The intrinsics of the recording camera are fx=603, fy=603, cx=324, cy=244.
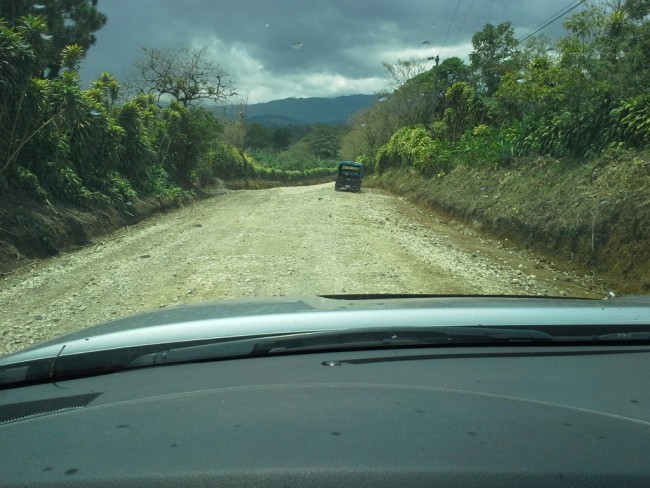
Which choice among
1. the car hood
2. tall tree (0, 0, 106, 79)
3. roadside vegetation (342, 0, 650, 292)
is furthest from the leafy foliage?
tall tree (0, 0, 106, 79)

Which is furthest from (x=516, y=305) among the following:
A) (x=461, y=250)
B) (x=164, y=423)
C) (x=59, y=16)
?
(x=59, y=16)

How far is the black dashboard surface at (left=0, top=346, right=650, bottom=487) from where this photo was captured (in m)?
1.72

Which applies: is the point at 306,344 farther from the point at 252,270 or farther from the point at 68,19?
the point at 68,19

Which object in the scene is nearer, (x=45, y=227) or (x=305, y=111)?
(x=45, y=227)

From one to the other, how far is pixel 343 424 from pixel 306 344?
3.47ft

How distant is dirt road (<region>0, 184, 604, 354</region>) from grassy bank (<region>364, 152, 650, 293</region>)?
48 centimetres

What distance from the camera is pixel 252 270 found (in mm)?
9953

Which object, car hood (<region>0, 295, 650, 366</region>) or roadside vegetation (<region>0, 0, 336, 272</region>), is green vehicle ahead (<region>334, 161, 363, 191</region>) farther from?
car hood (<region>0, 295, 650, 366</region>)

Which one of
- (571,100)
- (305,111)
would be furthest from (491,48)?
(305,111)

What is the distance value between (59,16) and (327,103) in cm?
9681

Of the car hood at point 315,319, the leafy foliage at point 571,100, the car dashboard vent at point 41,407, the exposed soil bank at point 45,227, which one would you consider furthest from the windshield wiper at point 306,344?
the leafy foliage at point 571,100

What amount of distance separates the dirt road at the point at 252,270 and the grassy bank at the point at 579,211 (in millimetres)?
484

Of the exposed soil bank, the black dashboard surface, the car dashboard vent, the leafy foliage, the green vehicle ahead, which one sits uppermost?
the leafy foliage

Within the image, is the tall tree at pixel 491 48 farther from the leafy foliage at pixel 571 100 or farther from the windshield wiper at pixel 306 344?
the windshield wiper at pixel 306 344
